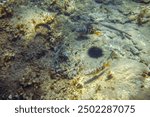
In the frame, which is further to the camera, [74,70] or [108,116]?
[74,70]

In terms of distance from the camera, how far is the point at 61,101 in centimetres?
422

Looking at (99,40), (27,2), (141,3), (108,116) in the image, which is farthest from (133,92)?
(27,2)

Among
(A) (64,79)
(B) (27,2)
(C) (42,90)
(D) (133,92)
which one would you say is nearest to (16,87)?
(C) (42,90)

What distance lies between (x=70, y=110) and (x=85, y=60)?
1399 millimetres

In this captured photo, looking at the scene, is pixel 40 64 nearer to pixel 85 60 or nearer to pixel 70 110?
pixel 85 60

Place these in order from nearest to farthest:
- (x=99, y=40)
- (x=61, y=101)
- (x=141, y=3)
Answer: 1. (x=61, y=101)
2. (x=99, y=40)
3. (x=141, y=3)

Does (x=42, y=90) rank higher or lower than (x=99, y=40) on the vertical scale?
lower

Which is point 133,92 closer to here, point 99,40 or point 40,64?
point 99,40

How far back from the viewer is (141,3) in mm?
6367

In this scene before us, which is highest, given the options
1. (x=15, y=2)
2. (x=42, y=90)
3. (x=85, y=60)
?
(x=15, y=2)

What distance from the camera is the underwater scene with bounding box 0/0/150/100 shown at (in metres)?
4.57

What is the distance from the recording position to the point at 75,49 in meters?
5.29

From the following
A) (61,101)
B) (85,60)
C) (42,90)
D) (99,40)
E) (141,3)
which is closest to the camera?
(61,101)

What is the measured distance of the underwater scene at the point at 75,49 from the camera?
15.0 feet
